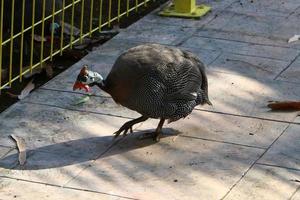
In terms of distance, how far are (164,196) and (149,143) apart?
740 mm

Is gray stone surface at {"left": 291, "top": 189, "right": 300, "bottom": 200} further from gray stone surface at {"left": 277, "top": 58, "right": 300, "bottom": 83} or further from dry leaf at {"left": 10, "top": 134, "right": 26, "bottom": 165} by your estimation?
gray stone surface at {"left": 277, "top": 58, "right": 300, "bottom": 83}

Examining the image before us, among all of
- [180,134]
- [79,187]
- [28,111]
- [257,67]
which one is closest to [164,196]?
[79,187]

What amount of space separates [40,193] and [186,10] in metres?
3.28

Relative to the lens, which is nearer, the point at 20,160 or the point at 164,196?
the point at 164,196

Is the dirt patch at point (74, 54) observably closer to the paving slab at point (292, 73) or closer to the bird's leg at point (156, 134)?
the bird's leg at point (156, 134)

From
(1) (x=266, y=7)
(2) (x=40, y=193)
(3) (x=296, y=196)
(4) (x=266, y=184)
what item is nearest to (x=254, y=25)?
(1) (x=266, y=7)

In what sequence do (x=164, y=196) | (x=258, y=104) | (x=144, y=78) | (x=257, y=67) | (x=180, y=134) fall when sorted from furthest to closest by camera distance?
1. (x=257, y=67)
2. (x=258, y=104)
3. (x=180, y=134)
4. (x=144, y=78)
5. (x=164, y=196)

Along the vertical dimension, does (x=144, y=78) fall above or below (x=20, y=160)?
above

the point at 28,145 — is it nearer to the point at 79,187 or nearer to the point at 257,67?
the point at 79,187

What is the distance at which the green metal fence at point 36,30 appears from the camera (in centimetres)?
678

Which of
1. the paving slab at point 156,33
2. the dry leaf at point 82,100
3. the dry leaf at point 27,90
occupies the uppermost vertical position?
the paving slab at point 156,33

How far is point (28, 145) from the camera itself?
5.76m

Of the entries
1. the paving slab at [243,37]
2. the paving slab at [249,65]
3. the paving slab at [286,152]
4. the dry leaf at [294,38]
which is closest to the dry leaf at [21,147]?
the paving slab at [286,152]

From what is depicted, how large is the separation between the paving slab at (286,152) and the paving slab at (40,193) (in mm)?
975
